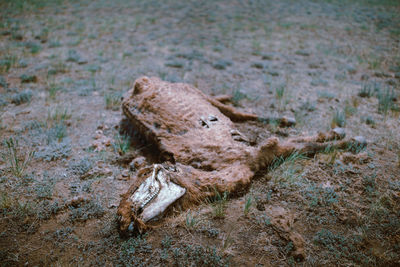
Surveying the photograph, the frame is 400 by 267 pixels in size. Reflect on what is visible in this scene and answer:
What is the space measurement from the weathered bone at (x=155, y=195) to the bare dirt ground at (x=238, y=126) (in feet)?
0.64

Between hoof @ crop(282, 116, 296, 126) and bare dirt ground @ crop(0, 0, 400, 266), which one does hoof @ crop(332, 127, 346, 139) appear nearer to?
bare dirt ground @ crop(0, 0, 400, 266)

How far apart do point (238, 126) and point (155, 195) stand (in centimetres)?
211

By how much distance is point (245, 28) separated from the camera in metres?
9.04

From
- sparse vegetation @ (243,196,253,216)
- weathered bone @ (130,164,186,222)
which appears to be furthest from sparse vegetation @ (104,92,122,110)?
sparse vegetation @ (243,196,253,216)

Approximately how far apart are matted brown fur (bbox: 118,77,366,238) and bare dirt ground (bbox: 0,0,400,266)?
0.19 m

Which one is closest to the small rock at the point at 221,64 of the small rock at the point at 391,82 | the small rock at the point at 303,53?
the small rock at the point at 303,53

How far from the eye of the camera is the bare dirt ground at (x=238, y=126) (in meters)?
2.37

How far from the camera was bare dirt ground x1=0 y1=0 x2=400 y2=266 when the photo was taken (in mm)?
2371

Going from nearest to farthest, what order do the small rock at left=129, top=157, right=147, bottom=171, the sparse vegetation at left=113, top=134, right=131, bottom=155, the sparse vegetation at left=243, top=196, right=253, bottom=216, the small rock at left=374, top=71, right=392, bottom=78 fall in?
the sparse vegetation at left=243, top=196, right=253, bottom=216 → the small rock at left=129, top=157, right=147, bottom=171 → the sparse vegetation at left=113, top=134, right=131, bottom=155 → the small rock at left=374, top=71, right=392, bottom=78

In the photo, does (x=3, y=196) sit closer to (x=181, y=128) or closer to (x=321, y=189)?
(x=181, y=128)

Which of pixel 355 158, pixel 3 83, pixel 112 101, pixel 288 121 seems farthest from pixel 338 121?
pixel 3 83

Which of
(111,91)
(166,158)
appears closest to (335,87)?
(166,158)

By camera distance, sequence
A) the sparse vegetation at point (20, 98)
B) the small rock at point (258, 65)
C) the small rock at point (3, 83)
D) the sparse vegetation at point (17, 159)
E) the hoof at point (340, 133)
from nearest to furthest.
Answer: the sparse vegetation at point (17, 159)
the hoof at point (340, 133)
the sparse vegetation at point (20, 98)
the small rock at point (3, 83)
the small rock at point (258, 65)

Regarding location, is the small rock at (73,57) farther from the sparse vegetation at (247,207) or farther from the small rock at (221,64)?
the sparse vegetation at (247,207)
